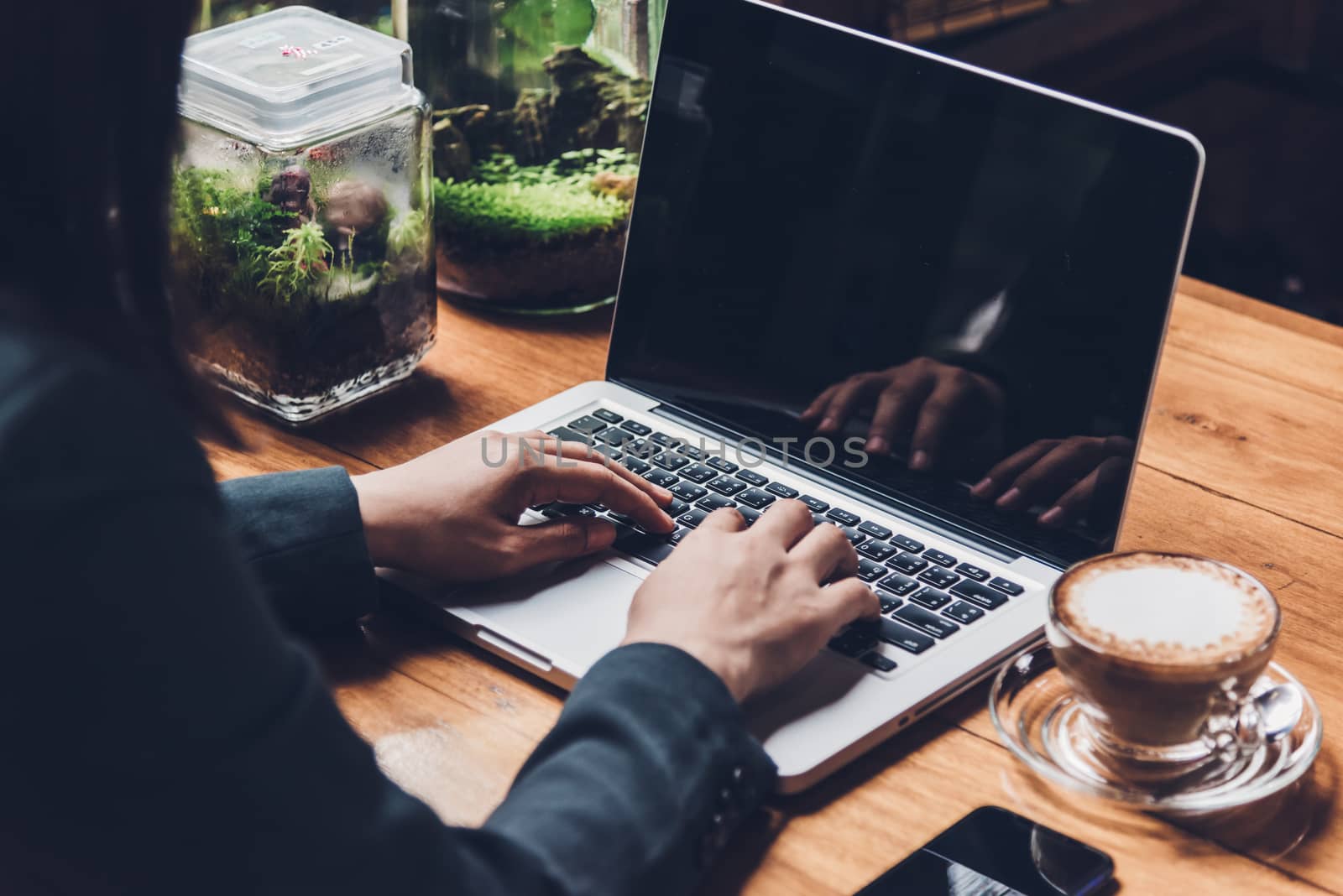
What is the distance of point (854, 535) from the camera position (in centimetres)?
92

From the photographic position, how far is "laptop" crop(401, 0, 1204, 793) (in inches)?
32.1

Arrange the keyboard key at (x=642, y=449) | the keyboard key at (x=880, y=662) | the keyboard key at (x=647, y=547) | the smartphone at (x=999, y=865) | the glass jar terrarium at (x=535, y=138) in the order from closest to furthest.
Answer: the smartphone at (x=999, y=865), the keyboard key at (x=880, y=662), the keyboard key at (x=647, y=547), the keyboard key at (x=642, y=449), the glass jar terrarium at (x=535, y=138)

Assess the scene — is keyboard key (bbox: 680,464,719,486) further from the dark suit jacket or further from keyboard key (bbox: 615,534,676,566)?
the dark suit jacket

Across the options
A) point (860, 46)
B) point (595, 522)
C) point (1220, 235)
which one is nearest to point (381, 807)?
point (595, 522)

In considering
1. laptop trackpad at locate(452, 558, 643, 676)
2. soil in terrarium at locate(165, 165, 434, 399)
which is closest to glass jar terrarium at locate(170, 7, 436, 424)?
soil in terrarium at locate(165, 165, 434, 399)

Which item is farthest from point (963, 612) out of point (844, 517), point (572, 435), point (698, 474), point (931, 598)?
point (572, 435)

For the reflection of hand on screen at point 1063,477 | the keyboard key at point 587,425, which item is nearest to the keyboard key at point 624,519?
the keyboard key at point 587,425

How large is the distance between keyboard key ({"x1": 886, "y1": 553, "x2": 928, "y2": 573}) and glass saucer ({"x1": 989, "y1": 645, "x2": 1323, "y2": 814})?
10 centimetres

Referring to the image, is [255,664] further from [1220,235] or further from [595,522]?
[1220,235]

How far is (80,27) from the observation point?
0.46 m

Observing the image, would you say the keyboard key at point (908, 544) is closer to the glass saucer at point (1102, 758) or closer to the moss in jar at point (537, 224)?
the glass saucer at point (1102, 758)

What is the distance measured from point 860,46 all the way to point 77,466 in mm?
619

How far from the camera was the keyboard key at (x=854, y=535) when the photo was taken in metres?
0.91

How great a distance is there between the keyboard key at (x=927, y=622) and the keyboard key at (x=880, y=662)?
0.04 metres
